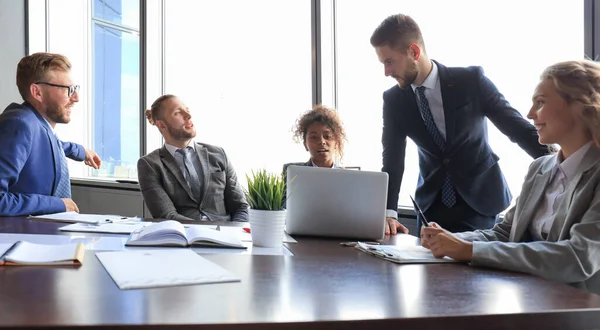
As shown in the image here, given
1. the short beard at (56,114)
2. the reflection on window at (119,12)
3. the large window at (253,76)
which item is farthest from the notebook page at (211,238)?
the reflection on window at (119,12)

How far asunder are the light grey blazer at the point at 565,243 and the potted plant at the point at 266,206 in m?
0.59

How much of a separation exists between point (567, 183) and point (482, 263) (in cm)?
48

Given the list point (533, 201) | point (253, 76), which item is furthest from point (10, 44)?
point (533, 201)

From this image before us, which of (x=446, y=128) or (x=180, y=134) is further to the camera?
(x=180, y=134)

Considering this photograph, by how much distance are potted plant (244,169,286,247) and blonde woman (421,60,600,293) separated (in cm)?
45

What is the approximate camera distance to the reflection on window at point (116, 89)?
16.8ft

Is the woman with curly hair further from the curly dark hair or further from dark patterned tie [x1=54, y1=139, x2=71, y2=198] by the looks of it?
dark patterned tie [x1=54, y1=139, x2=71, y2=198]

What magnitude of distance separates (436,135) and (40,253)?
1.76 m

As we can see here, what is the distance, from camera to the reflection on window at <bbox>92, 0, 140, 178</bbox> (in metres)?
5.12

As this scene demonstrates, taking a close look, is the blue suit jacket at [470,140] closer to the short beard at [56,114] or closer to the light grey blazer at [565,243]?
the light grey blazer at [565,243]

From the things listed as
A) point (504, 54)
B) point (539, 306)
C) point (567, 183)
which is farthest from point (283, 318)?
point (504, 54)

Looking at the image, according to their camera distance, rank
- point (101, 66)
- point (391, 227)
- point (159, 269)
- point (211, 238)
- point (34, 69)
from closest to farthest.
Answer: point (159, 269), point (211, 238), point (391, 227), point (34, 69), point (101, 66)

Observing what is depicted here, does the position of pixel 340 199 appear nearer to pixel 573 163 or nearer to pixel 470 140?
pixel 573 163

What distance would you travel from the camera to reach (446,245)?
1376mm
